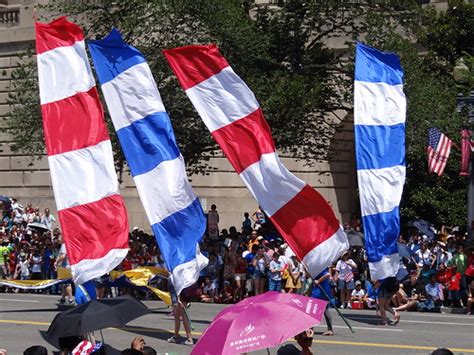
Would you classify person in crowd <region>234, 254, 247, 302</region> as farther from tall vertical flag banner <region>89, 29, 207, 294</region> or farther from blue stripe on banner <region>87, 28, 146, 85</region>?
blue stripe on banner <region>87, 28, 146, 85</region>

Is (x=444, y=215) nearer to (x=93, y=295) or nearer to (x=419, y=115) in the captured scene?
(x=419, y=115)

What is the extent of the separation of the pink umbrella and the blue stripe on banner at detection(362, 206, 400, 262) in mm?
7827

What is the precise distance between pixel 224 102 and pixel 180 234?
1820mm

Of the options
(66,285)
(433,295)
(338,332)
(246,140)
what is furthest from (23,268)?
(246,140)

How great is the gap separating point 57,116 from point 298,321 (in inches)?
222

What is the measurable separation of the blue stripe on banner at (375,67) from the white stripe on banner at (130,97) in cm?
372

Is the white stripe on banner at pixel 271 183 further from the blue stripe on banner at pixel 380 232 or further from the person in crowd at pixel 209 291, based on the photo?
the person in crowd at pixel 209 291

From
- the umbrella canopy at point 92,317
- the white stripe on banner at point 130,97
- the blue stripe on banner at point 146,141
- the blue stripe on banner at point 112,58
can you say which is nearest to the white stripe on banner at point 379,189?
the blue stripe on banner at point 146,141

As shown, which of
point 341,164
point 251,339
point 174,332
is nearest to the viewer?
point 251,339

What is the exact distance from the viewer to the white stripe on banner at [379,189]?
1717 cm

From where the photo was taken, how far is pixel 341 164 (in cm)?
3969

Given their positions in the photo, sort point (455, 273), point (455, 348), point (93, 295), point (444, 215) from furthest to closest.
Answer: point (444, 215), point (455, 273), point (455, 348), point (93, 295)

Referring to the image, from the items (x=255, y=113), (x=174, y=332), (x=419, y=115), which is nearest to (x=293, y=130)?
(x=419, y=115)

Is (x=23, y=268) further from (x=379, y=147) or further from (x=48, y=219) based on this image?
(x=379, y=147)
